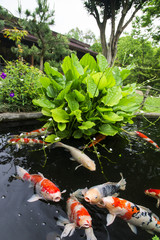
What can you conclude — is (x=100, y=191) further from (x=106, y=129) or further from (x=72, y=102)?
(x=72, y=102)

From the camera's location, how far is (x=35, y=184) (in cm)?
135

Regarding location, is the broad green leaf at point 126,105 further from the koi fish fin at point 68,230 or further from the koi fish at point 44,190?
the koi fish fin at point 68,230

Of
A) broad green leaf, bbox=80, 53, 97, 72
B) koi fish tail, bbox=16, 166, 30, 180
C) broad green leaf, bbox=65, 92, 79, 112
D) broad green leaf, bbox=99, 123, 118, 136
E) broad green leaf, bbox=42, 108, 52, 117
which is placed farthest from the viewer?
broad green leaf, bbox=80, 53, 97, 72

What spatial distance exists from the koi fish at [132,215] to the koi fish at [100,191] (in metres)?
0.09

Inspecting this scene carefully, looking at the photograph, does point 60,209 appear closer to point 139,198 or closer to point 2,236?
point 2,236

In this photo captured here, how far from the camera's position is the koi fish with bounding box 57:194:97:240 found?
3.31 ft

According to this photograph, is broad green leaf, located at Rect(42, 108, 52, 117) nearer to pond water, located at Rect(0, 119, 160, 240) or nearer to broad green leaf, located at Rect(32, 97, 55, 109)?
broad green leaf, located at Rect(32, 97, 55, 109)

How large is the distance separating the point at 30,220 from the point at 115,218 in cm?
73

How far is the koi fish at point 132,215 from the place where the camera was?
1.10 metres

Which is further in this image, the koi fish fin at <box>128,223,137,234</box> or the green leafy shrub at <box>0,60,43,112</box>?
the green leafy shrub at <box>0,60,43,112</box>

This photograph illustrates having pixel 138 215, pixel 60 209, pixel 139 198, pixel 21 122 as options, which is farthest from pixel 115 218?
pixel 21 122

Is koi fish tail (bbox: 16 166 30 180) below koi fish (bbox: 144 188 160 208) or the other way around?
the other way around

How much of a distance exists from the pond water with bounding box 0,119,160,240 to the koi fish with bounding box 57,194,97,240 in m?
0.04

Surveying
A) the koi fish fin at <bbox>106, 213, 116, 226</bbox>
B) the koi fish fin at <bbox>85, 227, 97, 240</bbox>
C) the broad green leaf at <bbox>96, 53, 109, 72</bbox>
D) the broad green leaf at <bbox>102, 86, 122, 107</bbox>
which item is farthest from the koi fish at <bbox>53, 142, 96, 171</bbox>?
the broad green leaf at <bbox>96, 53, 109, 72</bbox>
